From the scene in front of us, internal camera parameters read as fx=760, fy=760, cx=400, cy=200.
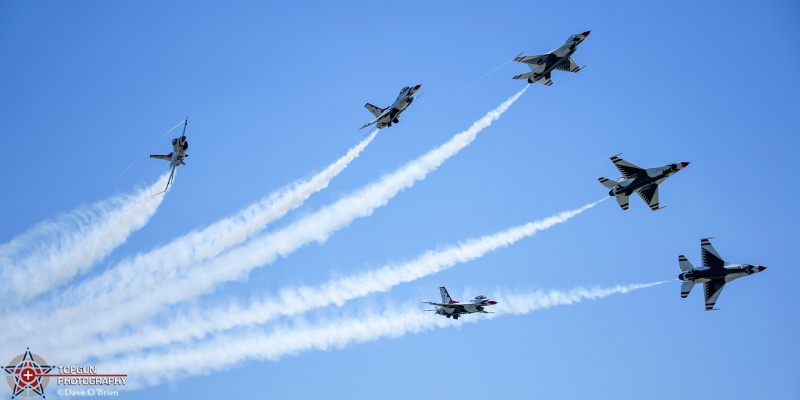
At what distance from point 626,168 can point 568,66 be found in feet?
43.0

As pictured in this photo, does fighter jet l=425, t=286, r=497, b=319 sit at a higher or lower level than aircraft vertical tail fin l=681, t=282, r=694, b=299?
higher

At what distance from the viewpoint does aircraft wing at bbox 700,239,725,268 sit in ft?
259

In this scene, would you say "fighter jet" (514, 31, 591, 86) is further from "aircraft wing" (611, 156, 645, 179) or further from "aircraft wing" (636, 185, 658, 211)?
"aircraft wing" (636, 185, 658, 211)

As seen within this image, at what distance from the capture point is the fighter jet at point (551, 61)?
78.6 meters

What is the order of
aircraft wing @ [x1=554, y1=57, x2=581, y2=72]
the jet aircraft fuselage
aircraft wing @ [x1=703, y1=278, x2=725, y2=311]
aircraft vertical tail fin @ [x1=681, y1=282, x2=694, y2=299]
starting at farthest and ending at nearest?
aircraft wing @ [x1=554, y1=57, x2=581, y2=72], aircraft wing @ [x1=703, y1=278, x2=725, y2=311], aircraft vertical tail fin @ [x1=681, y1=282, x2=694, y2=299], the jet aircraft fuselage

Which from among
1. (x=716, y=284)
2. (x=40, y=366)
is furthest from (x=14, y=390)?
(x=716, y=284)

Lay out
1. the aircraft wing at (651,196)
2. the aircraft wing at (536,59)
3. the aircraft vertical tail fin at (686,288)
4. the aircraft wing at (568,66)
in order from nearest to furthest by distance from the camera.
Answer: the aircraft vertical tail fin at (686,288) → the aircraft wing at (651,196) → the aircraft wing at (536,59) → the aircraft wing at (568,66)

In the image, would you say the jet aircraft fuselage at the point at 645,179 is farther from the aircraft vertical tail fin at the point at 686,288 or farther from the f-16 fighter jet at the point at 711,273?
the aircraft vertical tail fin at the point at 686,288

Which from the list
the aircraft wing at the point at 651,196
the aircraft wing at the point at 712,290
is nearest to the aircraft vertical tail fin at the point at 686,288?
the aircraft wing at the point at 712,290

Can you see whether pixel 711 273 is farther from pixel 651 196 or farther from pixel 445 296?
pixel 445 296

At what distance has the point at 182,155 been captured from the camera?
7938 centimetres

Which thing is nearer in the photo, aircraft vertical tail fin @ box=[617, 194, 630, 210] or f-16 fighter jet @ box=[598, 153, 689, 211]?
f-16 fighter jet @ box=[598, 153, 689, 211]

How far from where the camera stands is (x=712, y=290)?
80.2 m

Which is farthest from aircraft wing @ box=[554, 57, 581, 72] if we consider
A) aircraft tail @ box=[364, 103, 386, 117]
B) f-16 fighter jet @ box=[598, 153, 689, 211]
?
aircraft tail @ box=[364, 103, 386, 117]
